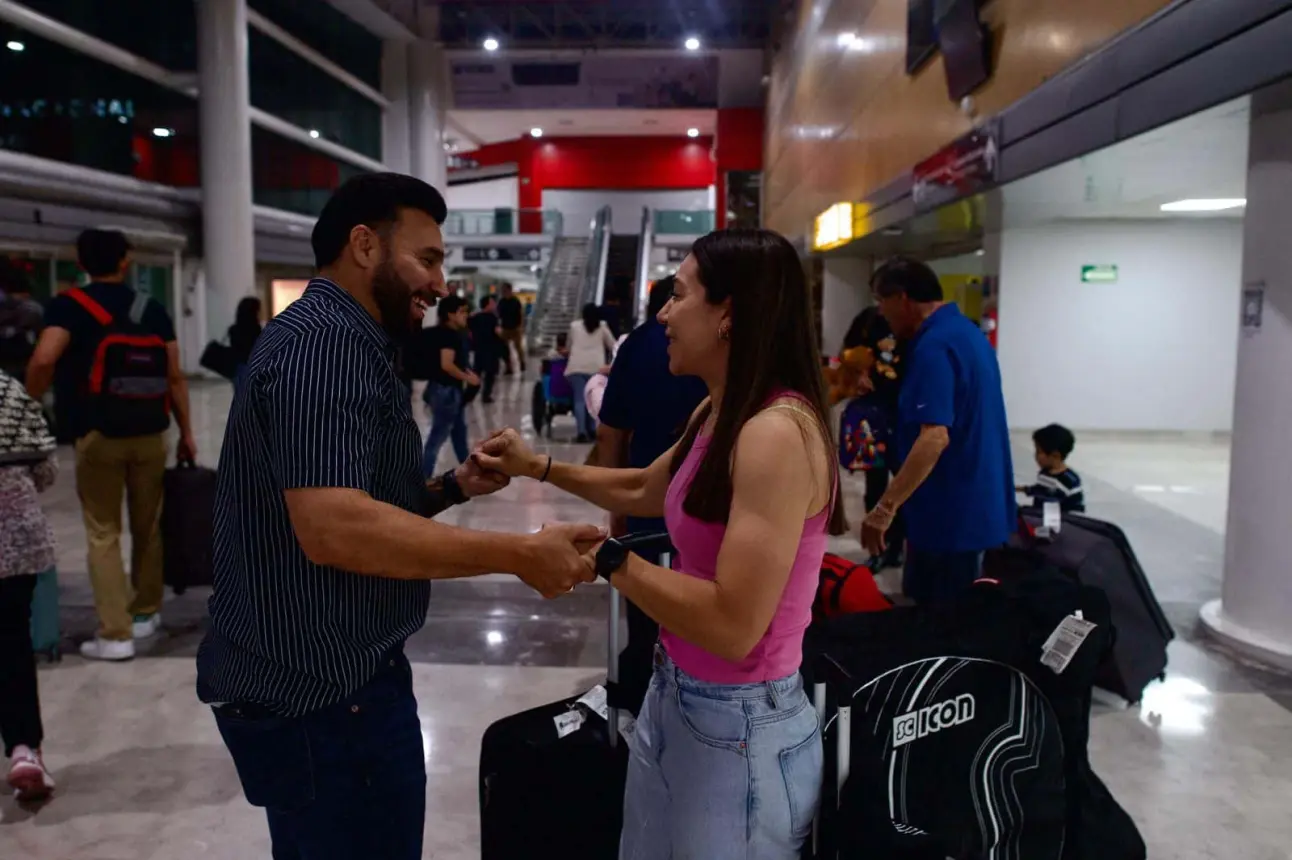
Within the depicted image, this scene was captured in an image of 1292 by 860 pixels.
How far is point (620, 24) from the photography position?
29.0 meters

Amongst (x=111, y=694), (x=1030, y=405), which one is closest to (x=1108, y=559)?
(x=111, y=694)

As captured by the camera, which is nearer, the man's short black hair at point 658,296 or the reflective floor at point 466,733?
the reflective floor at point 466,733

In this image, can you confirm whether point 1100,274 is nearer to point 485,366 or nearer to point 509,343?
point 485,366

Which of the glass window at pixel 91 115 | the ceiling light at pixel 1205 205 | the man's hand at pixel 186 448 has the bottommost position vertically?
the man's hand at pixel 186 448

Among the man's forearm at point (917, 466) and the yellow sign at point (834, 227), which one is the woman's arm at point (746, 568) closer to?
the man's forearm at point (917, 466)

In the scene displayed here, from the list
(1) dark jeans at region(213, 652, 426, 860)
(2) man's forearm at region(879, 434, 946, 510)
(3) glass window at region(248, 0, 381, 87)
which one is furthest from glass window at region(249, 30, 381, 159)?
(1) dark jeans at region(213, 652, 426, 860)

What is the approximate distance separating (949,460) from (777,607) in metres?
2.16

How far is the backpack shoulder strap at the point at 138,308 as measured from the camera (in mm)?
4219

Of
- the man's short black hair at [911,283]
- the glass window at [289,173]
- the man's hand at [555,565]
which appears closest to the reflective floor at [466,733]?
the man's short black hair at [911,283]

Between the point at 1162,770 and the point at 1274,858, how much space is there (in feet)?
1.80

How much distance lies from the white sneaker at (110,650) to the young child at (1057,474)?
425cm

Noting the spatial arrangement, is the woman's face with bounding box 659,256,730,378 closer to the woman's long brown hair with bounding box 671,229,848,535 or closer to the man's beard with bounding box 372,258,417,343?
the woman's long brown hair with bounding box 671,229,848,535

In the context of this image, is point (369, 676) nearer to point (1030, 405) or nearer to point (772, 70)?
point (1030, 405)

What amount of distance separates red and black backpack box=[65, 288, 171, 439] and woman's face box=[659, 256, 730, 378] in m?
3.37
